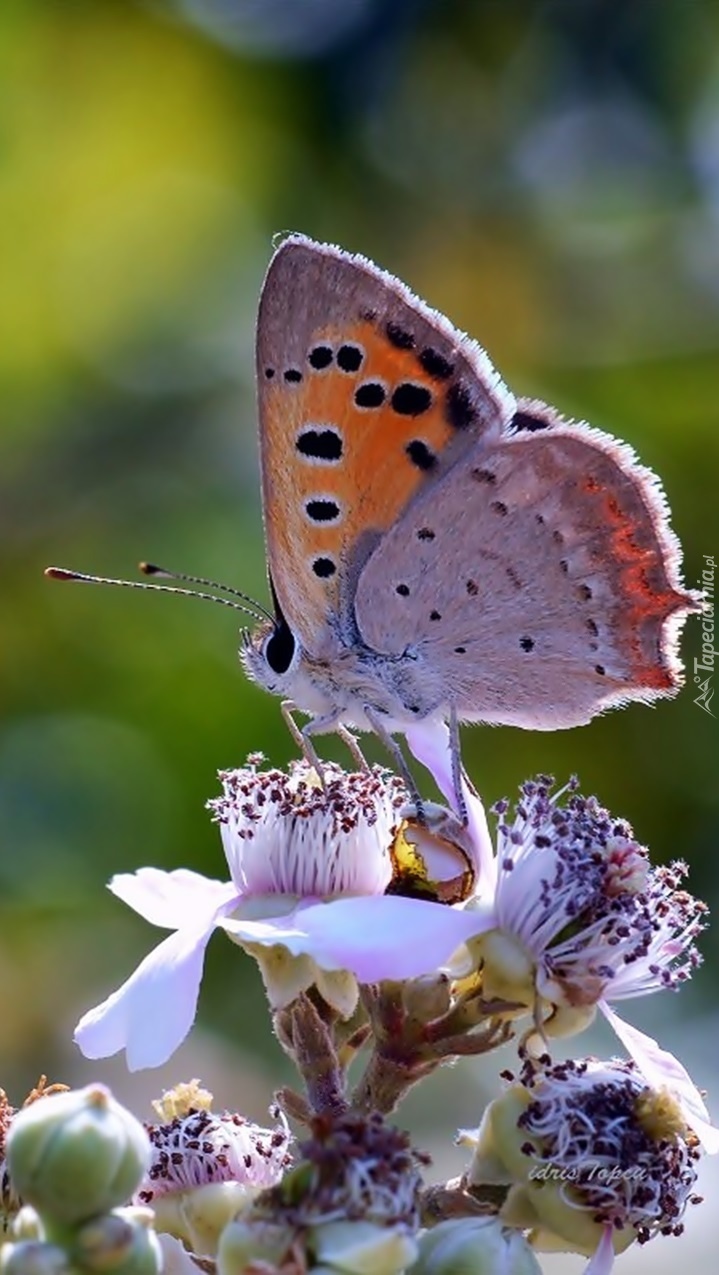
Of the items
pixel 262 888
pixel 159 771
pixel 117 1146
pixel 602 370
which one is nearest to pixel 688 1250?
pixel 159 771

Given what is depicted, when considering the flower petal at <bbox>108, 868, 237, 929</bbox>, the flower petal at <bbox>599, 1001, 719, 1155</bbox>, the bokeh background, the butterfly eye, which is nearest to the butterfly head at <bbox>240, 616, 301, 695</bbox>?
the butterfly eye

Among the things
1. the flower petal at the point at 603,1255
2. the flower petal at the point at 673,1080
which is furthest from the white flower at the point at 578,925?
the flower petal at the point at 603,1255

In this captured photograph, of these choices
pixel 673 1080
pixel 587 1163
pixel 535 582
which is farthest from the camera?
pixel 535 582

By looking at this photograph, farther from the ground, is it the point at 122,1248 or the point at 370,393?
the point at 370,393

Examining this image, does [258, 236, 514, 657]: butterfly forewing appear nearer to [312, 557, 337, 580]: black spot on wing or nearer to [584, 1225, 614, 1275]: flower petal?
[312, 557, 337, 580]: black spot on wing

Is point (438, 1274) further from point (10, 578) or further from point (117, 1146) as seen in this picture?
point (10, 578)

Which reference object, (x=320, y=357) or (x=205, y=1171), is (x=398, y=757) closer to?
(x=320, y=357)

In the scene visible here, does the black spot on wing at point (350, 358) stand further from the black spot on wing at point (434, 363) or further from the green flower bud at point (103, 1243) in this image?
the green flower bud at point (103, 1243)

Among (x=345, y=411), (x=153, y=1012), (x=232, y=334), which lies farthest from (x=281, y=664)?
(x=232, y=334)
